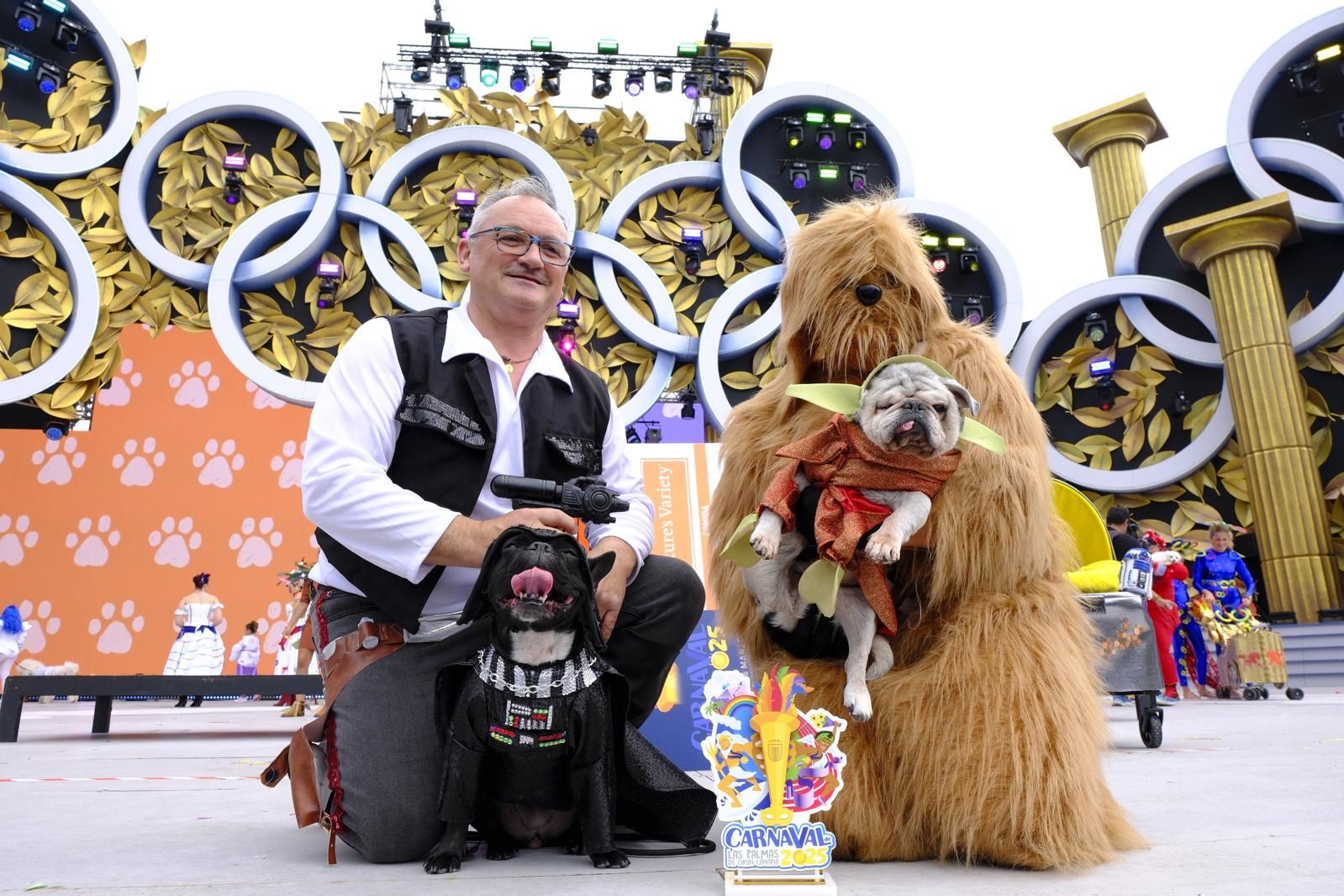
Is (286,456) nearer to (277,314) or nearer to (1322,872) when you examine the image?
(277,314)

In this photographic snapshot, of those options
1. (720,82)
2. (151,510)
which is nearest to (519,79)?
(720,82)

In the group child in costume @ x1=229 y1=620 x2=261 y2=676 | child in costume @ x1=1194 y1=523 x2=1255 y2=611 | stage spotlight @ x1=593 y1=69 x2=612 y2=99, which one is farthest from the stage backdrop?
child in costume @ x1=1194 y1=523 x2=1255 y2=611

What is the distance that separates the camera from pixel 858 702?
1.60 meters

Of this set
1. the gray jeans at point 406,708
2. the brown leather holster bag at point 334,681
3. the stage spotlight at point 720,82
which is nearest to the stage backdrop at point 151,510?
the stage spotlight at point 720,82

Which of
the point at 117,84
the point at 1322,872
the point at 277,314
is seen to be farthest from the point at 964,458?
the point at 117,84

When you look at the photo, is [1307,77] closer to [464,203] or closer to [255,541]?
[464,203]

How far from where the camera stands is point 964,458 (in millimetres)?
1757

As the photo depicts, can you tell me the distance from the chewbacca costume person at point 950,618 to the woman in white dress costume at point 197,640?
26.4ft

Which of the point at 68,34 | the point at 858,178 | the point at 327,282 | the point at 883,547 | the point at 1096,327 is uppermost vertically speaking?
the point at 68,34

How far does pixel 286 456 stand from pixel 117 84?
14.4 ft

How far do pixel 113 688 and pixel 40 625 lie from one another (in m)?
6.59

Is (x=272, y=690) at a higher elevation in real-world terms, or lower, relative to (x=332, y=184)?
lower

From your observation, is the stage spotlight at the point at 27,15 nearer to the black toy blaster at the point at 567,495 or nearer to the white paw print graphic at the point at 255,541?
the white paw print graphic at the point at 255,541

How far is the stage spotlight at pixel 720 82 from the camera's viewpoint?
10383 mm
